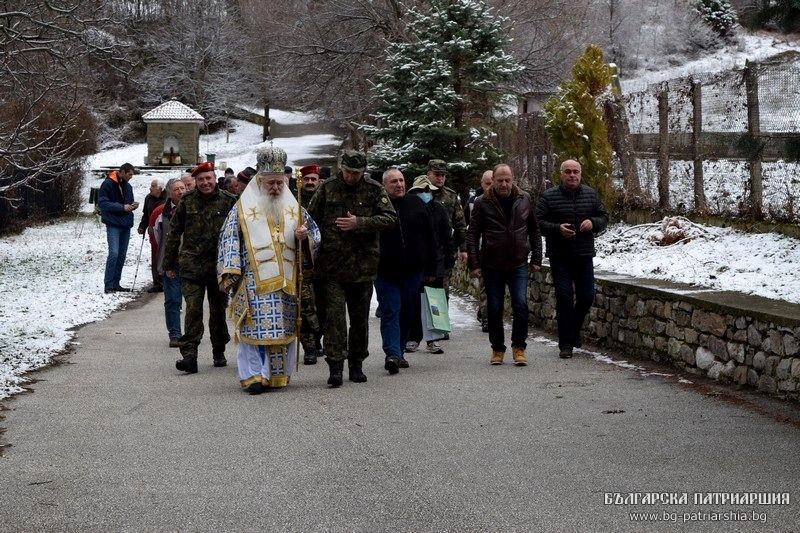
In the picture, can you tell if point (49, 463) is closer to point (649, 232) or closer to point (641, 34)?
point (649, 232)

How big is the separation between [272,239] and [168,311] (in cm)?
337

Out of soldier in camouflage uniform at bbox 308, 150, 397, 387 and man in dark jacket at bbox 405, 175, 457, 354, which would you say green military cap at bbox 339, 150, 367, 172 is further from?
man in dark jacket at bbox 405, 175, 457, 354

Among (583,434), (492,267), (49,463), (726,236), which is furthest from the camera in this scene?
(726,236)

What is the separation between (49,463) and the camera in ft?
22.9

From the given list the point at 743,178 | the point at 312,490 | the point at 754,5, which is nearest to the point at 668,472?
the point at 312,490

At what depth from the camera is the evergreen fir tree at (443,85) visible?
23.1 metres

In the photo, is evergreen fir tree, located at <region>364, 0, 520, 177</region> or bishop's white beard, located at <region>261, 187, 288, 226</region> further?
evergreen fir tree, located at <region>364, 0, 520, 177</region>

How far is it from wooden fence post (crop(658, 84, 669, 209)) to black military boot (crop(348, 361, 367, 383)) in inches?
298

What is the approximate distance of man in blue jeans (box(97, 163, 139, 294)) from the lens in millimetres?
19234

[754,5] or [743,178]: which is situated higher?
[754,5]

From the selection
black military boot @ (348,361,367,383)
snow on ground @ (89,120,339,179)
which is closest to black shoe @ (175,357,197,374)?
black military boot @ (348,361,367,383)

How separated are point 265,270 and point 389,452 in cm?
310

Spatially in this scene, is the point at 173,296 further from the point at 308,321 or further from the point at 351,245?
the point at 351,245

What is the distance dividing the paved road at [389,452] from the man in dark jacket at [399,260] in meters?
0.43
